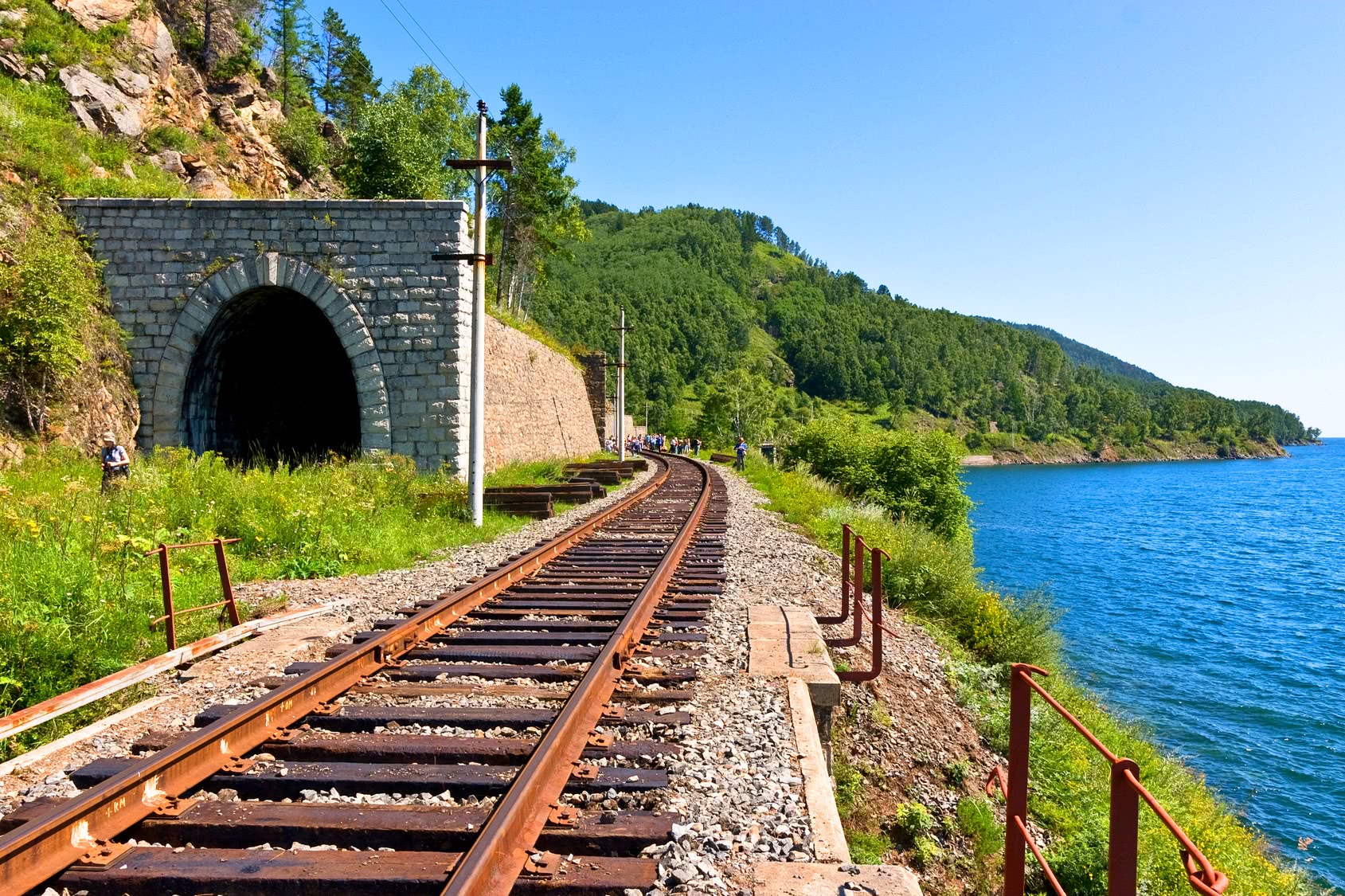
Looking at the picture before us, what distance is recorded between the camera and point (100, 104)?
19812 mm

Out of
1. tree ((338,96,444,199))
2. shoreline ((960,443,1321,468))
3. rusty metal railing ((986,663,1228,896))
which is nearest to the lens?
rusty metal railing ((986,663,1228,896))

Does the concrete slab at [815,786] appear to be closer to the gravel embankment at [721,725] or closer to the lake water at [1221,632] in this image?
the gravel embankment at [721,725]

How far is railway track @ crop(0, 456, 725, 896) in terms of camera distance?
2963 millimetres

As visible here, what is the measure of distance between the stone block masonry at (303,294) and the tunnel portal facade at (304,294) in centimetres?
2

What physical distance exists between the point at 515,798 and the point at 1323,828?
40.6 ft

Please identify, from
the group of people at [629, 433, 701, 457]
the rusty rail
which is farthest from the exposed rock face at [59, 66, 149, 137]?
the group of people at [629, 433, 701, 457]

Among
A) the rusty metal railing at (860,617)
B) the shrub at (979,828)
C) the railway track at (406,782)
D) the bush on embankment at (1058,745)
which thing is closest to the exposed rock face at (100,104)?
the bush on embankment at (1058,745)

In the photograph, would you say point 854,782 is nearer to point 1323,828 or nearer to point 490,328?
point 1323,828

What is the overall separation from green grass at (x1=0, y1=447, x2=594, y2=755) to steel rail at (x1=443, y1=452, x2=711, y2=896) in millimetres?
2930

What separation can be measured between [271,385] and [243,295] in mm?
3739

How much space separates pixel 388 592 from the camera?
8.32 meters

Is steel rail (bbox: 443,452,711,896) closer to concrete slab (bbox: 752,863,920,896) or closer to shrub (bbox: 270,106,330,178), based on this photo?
concrete slab (bbox: 752,863,920,896)

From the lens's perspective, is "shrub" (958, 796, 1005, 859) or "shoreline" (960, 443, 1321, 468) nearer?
"shrub" (958, 796, 1005, 859)

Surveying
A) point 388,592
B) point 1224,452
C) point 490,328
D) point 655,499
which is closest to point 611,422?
point 490,328
